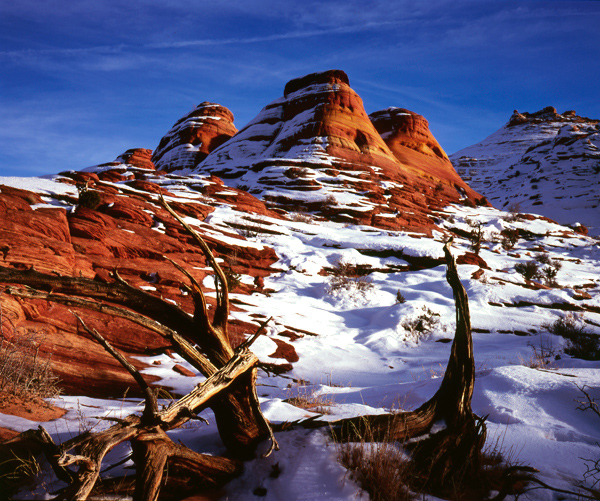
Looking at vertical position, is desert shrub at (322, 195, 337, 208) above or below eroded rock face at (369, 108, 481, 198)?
below

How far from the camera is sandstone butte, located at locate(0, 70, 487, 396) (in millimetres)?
5309

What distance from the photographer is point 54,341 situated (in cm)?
467

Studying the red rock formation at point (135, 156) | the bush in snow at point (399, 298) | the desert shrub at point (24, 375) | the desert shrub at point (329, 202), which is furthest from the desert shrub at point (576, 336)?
the red rock formation at point (135, 156)

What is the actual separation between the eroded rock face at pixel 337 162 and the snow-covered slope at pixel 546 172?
55.4 feet

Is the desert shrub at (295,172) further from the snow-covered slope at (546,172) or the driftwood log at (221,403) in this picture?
the snow-covered slope at (546,172)

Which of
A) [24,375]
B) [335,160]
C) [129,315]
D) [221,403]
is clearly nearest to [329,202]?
[335,160]

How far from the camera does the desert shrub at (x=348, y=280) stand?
10.9 metres

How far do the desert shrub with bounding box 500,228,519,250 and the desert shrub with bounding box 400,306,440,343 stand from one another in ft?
58.0

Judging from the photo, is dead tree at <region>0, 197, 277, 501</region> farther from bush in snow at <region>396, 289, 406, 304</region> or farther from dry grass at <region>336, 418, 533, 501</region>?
bush in snow at <region>396, 289, 406, 304</region>

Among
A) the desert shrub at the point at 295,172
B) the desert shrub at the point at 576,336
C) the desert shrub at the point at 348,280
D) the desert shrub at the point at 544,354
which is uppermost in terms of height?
the desert shrub at the point at 295,172

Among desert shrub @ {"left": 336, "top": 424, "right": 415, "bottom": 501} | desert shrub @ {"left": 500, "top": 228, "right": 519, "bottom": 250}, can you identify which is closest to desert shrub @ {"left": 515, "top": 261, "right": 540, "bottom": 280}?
desert shrub @ {"left": 500, "top": 228, "right": 519, "bottom": 250}

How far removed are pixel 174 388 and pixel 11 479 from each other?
2828 mm

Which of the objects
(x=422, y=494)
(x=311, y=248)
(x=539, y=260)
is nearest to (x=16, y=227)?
(x=422, y=494)

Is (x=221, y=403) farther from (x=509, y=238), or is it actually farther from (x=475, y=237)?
(x=509, y=238)
